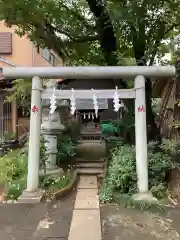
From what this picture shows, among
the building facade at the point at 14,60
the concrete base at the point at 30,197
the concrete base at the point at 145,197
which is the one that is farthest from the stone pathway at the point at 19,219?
the building facade at the point at 14,60

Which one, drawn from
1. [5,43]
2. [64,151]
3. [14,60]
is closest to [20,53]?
[14,60]

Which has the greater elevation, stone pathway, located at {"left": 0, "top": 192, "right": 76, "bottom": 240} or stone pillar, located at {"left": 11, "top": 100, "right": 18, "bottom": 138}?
stone pillar, located at {"left": 11, "top": 100, "right": 18, "bottom": 138}

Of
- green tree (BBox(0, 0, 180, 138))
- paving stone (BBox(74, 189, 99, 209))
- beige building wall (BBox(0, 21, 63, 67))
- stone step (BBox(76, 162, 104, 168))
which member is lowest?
paving stone (BBox(74, 189, 99, 209))

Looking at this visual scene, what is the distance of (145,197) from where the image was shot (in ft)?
23.6

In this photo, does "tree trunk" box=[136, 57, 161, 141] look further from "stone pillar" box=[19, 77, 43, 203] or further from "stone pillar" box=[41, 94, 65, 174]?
"stone pillar" box=[19, 77, 43, 203]

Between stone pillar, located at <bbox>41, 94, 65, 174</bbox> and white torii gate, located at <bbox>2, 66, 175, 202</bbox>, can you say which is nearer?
white torii gate, located at <bbox>2, 66, 175, 202</bbox>

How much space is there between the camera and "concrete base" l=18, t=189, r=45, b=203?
23.9ft

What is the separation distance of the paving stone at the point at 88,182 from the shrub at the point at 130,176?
0.79 meters

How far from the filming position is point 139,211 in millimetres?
6629

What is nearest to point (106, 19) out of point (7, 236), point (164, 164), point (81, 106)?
point (164, 164)

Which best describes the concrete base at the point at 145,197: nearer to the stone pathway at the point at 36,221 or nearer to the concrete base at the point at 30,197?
the stone pathway at the point at 36,221

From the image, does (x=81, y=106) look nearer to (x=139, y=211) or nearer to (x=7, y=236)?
(x=139, y=211)

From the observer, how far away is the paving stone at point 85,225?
5.02 metres

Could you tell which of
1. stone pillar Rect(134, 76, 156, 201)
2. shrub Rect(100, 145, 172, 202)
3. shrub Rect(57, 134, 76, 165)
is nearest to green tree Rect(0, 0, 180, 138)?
stone pillar Rect(134, 76, 156, 201)
